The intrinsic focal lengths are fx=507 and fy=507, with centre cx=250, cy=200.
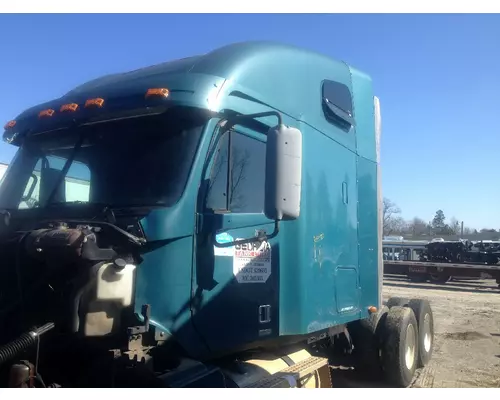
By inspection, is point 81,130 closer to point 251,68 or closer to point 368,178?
point 251,68

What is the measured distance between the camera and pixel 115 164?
3844 mm

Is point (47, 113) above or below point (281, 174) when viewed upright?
above

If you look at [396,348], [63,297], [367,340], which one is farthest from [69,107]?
[396,348]

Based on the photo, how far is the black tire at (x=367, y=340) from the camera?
20.7 ft

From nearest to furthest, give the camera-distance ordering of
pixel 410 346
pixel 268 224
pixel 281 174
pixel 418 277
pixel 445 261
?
pixel 281 174
pixel 268 224
pixel 410 346
pixel 418 277
pixel 445 261

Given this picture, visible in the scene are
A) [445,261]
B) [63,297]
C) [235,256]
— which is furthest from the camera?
[445,261]

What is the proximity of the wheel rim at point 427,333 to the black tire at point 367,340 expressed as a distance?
1.42 metres

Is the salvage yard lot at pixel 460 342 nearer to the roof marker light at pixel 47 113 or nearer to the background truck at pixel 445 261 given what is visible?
the background truck at pixel 445 261

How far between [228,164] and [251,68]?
903 mm

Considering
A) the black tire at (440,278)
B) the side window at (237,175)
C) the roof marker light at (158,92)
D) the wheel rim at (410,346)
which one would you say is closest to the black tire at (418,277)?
the black tire at (440,278)

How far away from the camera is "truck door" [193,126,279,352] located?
3.58 metres

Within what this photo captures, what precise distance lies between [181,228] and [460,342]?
8242 millimetres

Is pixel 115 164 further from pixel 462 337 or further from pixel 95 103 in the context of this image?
pixel 462 337

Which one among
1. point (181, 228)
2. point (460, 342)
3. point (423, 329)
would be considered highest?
point (181, 228)
